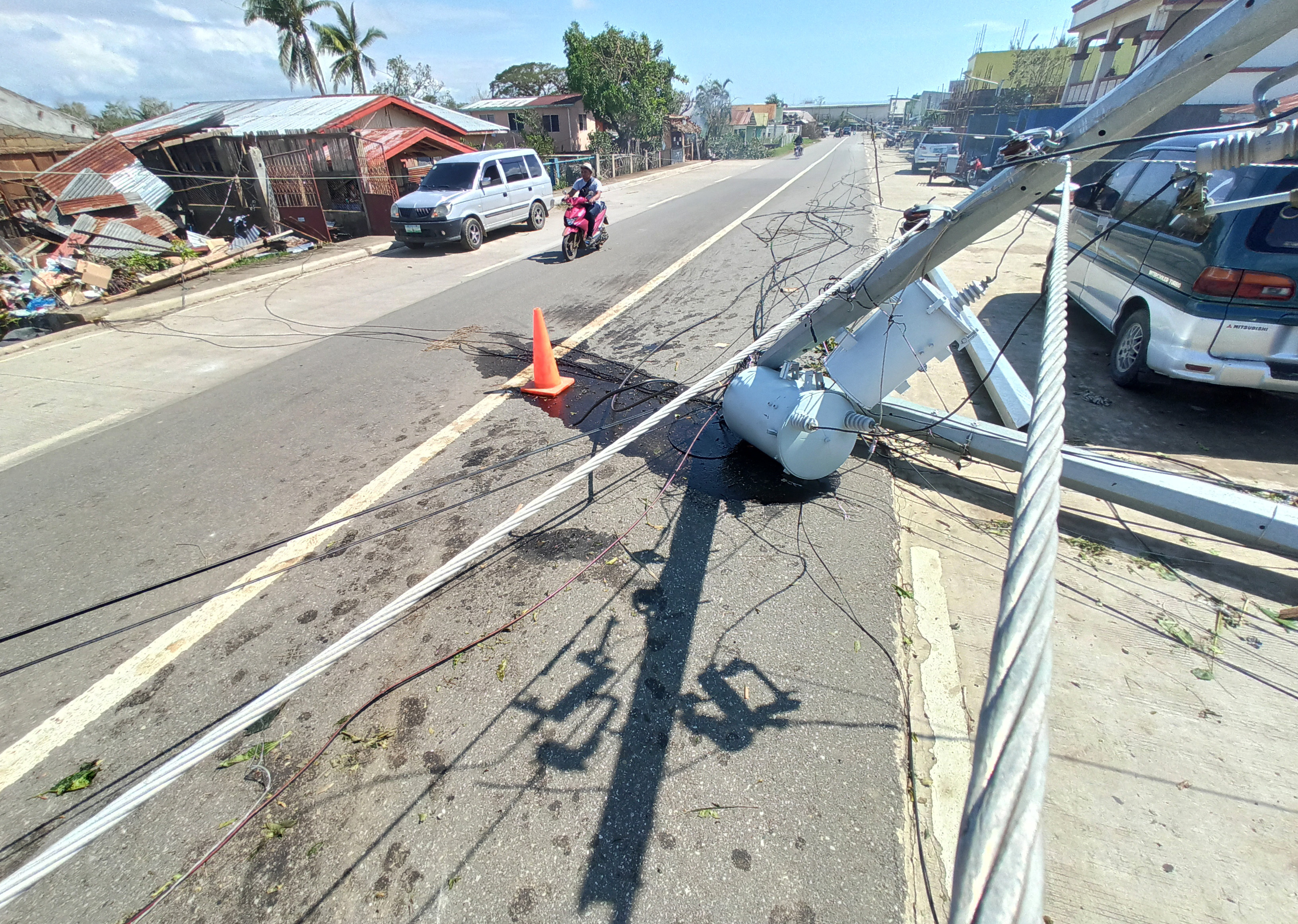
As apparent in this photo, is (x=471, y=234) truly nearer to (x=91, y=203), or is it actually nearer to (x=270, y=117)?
(x=91, y=203)

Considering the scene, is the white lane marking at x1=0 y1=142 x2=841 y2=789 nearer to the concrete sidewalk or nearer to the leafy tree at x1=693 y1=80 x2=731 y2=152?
the concrete sidewalk

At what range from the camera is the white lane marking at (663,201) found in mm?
20438

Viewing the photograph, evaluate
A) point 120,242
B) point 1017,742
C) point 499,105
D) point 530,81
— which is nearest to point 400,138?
point 120,242

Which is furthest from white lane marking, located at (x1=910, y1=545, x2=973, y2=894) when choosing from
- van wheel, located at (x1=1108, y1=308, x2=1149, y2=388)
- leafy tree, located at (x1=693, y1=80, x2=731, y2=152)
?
leafy tree, located at (x1=693, y1=80, x2=731, y2=152)

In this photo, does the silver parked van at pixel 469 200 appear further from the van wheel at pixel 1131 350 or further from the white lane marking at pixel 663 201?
the van wheel at pixel 1131 350

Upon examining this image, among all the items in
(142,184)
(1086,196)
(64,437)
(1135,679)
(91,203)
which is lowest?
(1135,679)

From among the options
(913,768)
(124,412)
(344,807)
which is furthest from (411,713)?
(124,412)

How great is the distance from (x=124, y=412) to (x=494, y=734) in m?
6.41

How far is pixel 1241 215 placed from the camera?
4.23m

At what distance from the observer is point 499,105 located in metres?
44.3

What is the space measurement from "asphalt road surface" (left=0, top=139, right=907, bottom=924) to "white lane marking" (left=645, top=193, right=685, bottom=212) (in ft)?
55.2

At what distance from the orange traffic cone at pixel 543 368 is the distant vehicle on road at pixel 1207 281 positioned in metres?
4.27

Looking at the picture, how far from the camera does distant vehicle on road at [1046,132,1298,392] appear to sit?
420 cm

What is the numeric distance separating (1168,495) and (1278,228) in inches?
102
